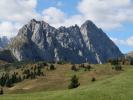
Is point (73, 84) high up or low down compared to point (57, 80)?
down

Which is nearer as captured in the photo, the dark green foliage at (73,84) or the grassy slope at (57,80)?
the dark green foliage at (73,84)

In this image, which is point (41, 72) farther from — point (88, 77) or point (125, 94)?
point (125, 94)

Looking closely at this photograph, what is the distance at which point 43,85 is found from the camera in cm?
13925

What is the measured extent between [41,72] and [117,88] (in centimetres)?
12914

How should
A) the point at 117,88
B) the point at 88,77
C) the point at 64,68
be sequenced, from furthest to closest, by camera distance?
the point at 64,68
the point at 88,77
the point at 117,88

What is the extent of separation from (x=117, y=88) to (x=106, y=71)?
102 m

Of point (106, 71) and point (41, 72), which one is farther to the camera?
point (41, 72)

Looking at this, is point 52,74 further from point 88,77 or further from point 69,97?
point 69,97

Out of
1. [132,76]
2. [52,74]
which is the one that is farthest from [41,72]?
[132,76]

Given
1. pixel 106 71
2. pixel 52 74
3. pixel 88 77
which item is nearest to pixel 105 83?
pixel 88 77

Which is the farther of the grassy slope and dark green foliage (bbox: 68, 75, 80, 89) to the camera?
the grassy slope

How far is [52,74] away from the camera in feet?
597

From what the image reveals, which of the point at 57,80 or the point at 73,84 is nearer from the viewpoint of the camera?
the point at 73,84

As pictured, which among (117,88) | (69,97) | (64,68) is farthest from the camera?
(64,68)
